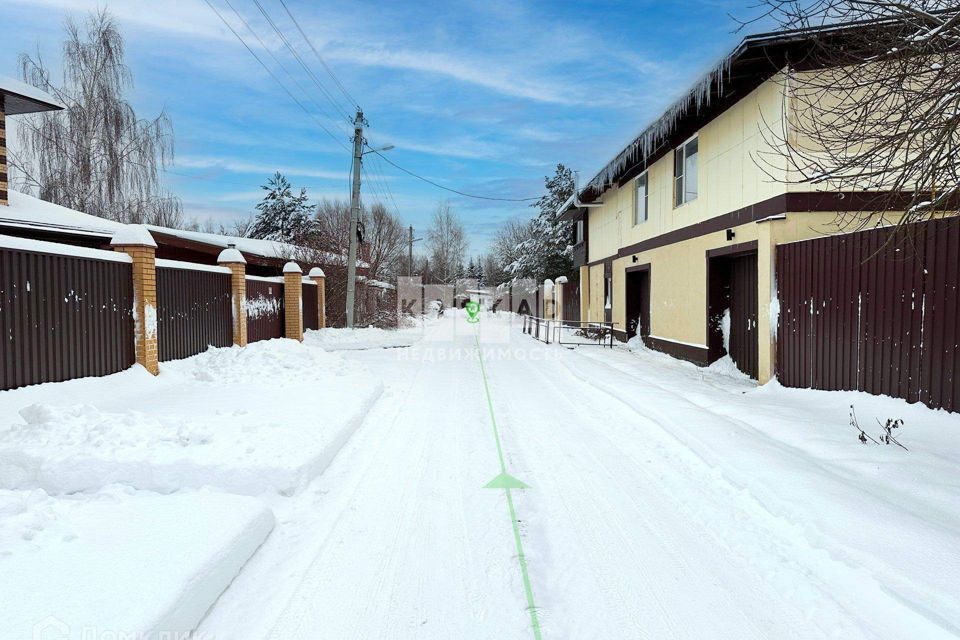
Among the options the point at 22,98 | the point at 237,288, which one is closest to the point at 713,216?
the point at 237,288

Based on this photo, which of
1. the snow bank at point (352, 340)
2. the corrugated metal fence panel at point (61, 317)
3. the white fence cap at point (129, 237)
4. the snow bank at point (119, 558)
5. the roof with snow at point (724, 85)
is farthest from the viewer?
the snow bank at point (352, 340)

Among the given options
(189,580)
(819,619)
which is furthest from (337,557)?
(819,619)

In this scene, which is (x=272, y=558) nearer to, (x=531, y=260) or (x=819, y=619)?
(x=819, y=619)

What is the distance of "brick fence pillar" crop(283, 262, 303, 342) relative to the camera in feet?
52.0

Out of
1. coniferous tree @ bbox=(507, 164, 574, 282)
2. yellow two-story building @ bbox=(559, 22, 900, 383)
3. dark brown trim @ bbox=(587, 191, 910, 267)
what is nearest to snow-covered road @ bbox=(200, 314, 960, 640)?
yellow two-story building @ bbox=(559, 22, 900, 383)

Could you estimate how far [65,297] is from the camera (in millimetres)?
6605

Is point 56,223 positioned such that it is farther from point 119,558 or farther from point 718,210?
point 718,210

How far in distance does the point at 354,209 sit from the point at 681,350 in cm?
1165

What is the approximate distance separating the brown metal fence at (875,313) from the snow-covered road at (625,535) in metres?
0.43

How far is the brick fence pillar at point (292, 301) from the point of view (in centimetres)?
1584

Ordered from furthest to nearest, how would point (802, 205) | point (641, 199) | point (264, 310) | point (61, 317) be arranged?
point (641, 199), point (264, 310), point (802, 205), point (61, 317)

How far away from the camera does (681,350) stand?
1324 cm

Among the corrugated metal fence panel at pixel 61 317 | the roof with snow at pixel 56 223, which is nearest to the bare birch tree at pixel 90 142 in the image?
the roof with snow at pixel 56 223

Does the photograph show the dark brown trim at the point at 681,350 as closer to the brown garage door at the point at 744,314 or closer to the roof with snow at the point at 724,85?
→ the brown garage door at the point at 744,314
